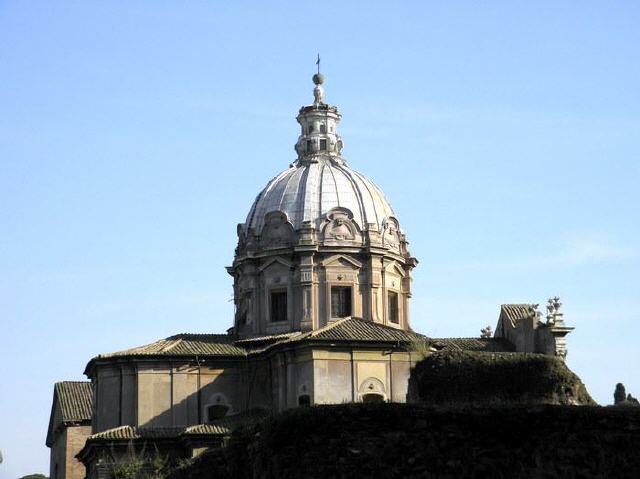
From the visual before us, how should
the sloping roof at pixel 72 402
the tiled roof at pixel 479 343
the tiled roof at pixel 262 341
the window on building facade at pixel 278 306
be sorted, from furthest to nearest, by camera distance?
the sloping roof at pixel 72 402 < the tiled roof at pixel 479 343 < the window on building facade at pixel 278 306 < the tiled roof at pixel 262 341

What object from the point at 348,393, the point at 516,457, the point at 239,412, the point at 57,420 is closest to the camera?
the point at 516,457

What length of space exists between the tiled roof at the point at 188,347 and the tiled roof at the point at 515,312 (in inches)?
519

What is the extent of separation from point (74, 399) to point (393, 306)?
73.8 ft

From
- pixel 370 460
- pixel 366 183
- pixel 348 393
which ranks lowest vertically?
pixel 370 460

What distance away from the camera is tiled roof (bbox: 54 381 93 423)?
266ft

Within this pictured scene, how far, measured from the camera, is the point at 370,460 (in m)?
30.1

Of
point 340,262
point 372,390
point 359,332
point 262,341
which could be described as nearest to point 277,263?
point 340,262

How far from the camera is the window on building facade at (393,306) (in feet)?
229

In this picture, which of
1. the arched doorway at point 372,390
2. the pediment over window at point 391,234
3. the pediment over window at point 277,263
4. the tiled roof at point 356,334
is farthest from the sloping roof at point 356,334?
the pediment over window at point 391,234

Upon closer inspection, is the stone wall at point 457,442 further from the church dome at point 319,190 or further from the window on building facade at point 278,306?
the church dome at point 319,190

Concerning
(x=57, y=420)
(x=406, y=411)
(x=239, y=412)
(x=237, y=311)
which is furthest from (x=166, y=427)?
(x=406, y=411)

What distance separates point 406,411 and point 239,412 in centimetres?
3469

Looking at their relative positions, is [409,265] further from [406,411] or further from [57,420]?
[406,411]

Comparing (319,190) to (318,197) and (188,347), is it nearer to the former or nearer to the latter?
(318,197)
